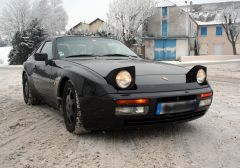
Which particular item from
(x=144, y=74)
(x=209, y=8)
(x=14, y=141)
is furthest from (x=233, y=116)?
(x=209, y=8)

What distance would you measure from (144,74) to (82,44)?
144 centimetres

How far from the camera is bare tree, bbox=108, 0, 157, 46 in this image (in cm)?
3753

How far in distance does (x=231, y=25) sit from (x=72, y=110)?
3833 centimetres

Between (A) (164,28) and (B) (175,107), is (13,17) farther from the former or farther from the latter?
(B) (175,107)

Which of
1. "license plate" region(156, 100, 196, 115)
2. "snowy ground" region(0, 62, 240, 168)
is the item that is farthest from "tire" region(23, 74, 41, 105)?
"license plate" region(156, 100, 196, 115)

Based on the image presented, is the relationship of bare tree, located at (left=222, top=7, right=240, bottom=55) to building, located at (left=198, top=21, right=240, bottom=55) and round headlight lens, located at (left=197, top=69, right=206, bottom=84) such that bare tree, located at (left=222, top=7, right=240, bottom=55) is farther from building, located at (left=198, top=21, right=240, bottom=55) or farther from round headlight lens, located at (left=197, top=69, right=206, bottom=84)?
round headlight lens, located at (left=197, top=69, right=206, bottom=84)

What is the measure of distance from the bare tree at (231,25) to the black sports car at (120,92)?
36.0 meters

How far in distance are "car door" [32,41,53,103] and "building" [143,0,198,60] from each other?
31923 mm

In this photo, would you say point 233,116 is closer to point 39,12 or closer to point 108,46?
point 108,46

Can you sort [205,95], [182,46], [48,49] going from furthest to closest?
[182,46], [48,49], [205,95]

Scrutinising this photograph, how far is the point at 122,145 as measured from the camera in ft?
11.1

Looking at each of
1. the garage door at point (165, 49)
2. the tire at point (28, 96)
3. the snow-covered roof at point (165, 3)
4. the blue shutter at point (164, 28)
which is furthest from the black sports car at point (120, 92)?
the snow-covered roof at point (165, 3)

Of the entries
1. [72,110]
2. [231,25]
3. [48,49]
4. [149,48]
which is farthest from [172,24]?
[72,110]

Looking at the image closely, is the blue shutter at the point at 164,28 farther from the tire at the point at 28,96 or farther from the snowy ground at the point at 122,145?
the snowy ground at the point at 122,145
